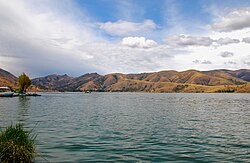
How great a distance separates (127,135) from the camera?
35438 mm

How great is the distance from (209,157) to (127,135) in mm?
13778

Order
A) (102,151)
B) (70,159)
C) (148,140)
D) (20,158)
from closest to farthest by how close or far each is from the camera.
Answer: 1. (20,158)
2. (70,159)
3. (102,151)
4. (148,140)

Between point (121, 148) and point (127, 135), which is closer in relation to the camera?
point (121, 148)

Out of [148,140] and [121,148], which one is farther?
[148,140]

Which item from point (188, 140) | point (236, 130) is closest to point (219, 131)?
point (236, 130)

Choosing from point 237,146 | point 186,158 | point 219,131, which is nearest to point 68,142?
point 186,158

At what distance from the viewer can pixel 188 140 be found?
105 feet

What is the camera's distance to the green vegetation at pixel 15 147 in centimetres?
1864

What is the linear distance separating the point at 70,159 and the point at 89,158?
1.73m

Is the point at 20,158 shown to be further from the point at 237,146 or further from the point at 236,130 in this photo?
the point at 236,130

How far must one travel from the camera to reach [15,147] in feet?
62.7

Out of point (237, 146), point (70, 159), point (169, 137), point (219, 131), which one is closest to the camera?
point (70, 159)

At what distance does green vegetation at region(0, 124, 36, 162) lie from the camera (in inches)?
734

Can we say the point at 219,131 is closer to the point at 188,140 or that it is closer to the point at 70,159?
the point at 188,140
